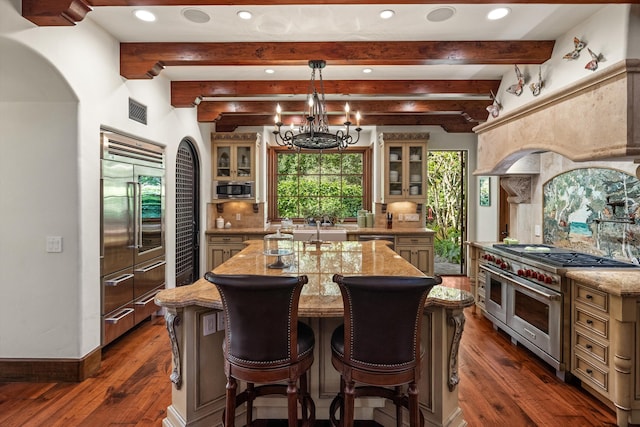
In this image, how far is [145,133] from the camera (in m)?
3.79

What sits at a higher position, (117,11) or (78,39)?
(117,11)

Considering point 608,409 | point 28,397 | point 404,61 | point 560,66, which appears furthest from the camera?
point 404,61

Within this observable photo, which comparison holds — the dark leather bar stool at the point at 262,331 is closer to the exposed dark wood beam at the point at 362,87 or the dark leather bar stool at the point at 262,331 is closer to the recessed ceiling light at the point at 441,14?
the recessed ceiling light at the point at 441,14

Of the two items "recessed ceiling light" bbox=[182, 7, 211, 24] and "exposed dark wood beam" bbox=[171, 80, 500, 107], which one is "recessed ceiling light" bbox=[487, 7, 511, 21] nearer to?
"exposed dark wood beam" bbox=[171, 80, 500, 107]

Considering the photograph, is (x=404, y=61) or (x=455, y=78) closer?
(x=404, y=61)

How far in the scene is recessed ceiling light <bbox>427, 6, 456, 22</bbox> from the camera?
2.69 m

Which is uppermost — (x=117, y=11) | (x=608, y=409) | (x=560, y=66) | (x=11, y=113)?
(x=117, y=11)

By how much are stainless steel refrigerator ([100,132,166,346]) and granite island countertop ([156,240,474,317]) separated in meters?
1.11

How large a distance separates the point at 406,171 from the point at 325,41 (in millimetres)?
3187

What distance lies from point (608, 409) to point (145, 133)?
4.66 metres

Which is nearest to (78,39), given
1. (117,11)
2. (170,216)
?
(117,11)

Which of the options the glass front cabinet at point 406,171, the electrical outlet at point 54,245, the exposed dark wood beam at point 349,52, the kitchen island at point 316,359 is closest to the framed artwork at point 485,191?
the glass front cabinet at point 406,171

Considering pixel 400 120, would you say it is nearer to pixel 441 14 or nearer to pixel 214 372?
pixel 441 14

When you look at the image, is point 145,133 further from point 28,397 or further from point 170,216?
point 28,397
